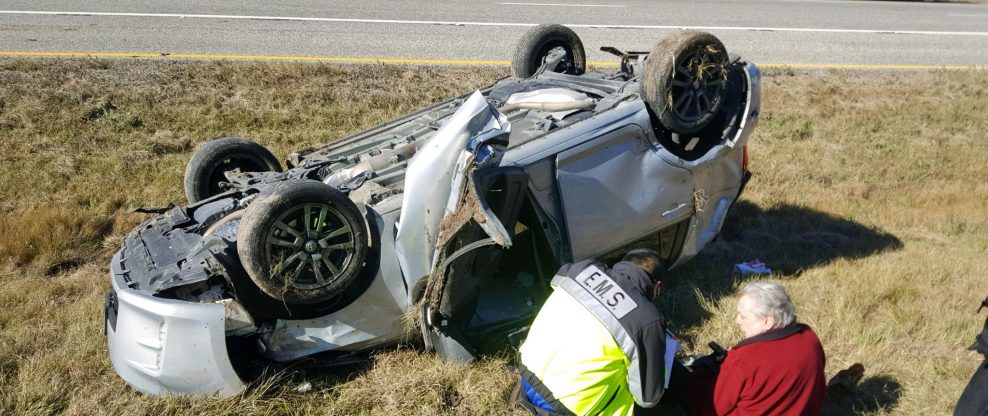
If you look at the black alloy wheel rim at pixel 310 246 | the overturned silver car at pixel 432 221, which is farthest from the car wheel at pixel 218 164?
the black alloy wheel rim at pixel 310 246

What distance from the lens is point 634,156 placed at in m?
4.21

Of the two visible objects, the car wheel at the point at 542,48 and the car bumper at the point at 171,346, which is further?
the car wheel at the point at 542,48

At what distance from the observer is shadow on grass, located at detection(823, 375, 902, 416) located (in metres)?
3.96

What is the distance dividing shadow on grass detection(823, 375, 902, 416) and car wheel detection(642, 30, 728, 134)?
1.68 m

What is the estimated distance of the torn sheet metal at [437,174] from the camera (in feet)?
11.3

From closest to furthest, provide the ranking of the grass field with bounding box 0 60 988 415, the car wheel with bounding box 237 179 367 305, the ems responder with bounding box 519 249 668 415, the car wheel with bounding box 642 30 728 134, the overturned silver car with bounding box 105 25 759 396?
1. the ems responder with bounding box 519 249 668 415
2. the car wheel with bounding box 237 179 367 305
3. the overturned silver car with bounding box 105 25 759 396
4. the grass field with bounding box 0 60 988 415
5. the car wheel with bounding box 642 30 728 134

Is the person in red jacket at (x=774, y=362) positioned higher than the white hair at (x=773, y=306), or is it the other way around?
the white hair at (x=773, y=306)

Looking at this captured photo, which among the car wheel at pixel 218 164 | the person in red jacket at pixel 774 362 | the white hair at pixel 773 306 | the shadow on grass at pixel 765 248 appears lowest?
the shadow on grass at pixel 765 248

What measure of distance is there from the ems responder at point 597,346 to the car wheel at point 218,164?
250cm

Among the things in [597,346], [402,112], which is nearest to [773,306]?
[597,346]

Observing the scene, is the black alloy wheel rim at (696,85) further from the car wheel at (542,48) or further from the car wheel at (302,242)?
the car wheel at (302,242)

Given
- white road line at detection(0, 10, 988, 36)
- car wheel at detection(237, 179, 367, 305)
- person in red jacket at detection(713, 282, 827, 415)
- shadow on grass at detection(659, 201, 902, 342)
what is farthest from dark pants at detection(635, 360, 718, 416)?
white road line at detection(0, 10, 988, 36)

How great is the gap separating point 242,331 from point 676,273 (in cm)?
309

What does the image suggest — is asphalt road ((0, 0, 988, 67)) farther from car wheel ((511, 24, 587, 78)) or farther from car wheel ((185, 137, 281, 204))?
car wheel ((185, 137, 281, 204))
